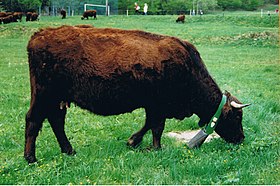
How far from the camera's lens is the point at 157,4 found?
12469mm

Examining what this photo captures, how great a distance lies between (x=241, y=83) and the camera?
41.7 feet

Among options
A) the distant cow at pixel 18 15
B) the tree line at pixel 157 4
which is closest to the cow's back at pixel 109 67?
the tree line at pixel 157 4

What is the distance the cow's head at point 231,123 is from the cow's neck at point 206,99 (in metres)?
0.17

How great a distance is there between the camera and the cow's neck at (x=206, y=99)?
255 inches

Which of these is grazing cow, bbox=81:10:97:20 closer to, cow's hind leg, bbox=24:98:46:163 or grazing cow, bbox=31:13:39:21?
grazing cow, bbox=31:13:39:21

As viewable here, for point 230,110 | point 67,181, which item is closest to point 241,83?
point 230,110

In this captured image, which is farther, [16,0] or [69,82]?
[16,0]

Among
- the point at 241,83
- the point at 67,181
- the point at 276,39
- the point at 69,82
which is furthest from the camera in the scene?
the point at 276,39

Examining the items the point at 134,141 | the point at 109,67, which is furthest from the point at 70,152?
the point at 109,67

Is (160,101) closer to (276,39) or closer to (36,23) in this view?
(36,23)

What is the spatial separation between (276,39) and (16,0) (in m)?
16.3

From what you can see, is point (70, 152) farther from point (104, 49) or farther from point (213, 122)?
point (213, 122)

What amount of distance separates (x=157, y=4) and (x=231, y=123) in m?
6.75

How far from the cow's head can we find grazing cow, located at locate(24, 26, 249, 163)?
53mm
